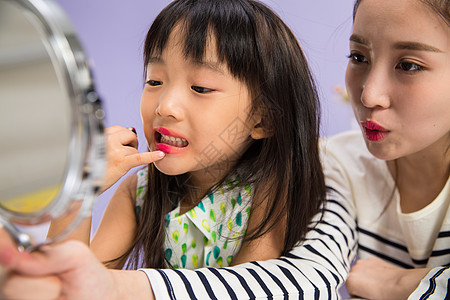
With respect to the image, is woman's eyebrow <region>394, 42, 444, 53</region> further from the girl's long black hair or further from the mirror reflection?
the mirror reflection

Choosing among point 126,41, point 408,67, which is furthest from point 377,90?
point 126,41

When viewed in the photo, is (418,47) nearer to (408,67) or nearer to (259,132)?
(408,67)

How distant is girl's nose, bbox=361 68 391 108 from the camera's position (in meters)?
0.75

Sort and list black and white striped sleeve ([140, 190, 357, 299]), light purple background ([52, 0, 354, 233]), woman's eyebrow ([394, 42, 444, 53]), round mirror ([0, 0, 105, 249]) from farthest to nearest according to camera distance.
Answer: light purple background ([52, 0, 354, 233]) → woman's eyebrow ([394, 42, 444, 53]) → black and white striped sleeve ([140, 190, 357, 299]) → round mirror ([0, 0, 105, 249])

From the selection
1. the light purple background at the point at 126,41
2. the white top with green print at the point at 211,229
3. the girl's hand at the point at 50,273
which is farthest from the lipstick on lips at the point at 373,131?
the light purple background at the point at 126,41

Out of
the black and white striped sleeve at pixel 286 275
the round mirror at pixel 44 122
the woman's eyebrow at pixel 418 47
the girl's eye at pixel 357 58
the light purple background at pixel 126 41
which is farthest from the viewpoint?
the light purple background at pixel 126 41

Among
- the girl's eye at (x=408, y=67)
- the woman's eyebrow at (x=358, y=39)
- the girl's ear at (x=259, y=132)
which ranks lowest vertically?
the girl's ear at (x=259, y=132)

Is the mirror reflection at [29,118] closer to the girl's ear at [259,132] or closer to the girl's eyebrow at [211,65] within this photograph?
the girl's eyebrow at [211,65]

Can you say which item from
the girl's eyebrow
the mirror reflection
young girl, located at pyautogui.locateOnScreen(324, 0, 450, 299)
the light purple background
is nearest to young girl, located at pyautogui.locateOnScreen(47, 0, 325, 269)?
the girl's eyebrow

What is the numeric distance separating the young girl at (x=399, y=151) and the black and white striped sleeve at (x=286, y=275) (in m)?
0.08

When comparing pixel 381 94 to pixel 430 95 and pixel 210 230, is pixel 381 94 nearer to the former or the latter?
pixel 430 95

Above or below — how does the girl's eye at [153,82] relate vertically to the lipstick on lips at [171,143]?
above

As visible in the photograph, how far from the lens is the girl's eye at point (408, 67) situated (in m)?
0.74

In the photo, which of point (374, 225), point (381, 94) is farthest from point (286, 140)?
point (374, 225)
